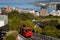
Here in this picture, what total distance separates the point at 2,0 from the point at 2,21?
17072cm

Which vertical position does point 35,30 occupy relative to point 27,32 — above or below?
below

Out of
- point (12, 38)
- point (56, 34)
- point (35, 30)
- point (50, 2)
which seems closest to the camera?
point (12, 38)

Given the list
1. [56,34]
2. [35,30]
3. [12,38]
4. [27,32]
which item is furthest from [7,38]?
[35,30]

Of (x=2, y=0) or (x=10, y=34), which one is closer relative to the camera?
(x=10, y=34)

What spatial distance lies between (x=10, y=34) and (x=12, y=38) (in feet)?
0.17

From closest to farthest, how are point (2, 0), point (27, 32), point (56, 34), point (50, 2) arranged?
point (27, 32)
point (56, 34)
point (50, 2)
point (2, 0)

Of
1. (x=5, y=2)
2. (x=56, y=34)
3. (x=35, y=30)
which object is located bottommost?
(x=5, y=2)

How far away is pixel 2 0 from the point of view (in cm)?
19462

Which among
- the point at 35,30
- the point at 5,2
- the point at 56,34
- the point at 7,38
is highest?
the point at 7,38

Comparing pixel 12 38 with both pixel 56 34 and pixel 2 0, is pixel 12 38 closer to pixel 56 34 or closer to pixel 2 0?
pixel 56 34

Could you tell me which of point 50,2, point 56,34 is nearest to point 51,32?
point 56,34

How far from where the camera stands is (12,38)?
2.85 metres

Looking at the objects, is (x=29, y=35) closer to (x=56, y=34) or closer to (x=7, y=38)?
(x=56, y=34)

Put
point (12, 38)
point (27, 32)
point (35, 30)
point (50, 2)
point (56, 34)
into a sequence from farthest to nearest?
point (50, 2), point (35, 30), point (56, 34), point (27, 32), point (12, 38)
